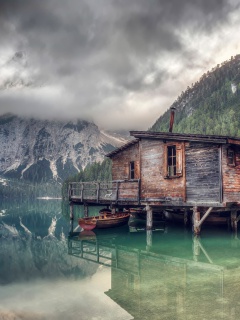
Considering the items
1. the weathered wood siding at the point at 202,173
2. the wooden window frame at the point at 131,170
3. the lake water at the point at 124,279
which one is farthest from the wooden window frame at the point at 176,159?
the wooden window frame at the point at 131,170

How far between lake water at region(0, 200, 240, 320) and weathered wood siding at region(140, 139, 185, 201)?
3.97 metres

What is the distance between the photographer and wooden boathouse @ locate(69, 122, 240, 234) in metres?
22.9

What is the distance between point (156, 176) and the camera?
27125 mm

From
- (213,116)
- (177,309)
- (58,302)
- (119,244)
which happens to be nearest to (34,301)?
(58,302)

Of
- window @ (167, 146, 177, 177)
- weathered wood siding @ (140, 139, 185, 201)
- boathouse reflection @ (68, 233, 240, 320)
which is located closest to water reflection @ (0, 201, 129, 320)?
boathouse reflection @ (68, 233, 240, 320)

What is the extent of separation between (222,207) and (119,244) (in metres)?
8.37

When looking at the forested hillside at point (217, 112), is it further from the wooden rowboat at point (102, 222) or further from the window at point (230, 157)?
the window at point (230, 157)

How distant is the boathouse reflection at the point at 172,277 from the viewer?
30.6ft

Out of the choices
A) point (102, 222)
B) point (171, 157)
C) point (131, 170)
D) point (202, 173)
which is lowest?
point (102, 222)

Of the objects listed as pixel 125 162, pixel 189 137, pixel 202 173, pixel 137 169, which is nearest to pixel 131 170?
pixel 125 162

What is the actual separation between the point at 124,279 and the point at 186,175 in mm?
13273

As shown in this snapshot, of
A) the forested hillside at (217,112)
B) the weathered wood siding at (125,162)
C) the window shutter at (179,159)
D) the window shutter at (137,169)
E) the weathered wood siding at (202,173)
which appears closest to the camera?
the weathered wood siding at (202,173)

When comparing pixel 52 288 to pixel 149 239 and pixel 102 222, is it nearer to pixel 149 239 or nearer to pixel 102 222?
pixel 149 239

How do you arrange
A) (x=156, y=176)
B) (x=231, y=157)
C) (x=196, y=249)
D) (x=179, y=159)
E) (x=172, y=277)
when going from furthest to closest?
(x=156, y=176) → (x=179, y=159) → (x=231, y=157) → (x=196, y=249) → (x=172, y=277)
